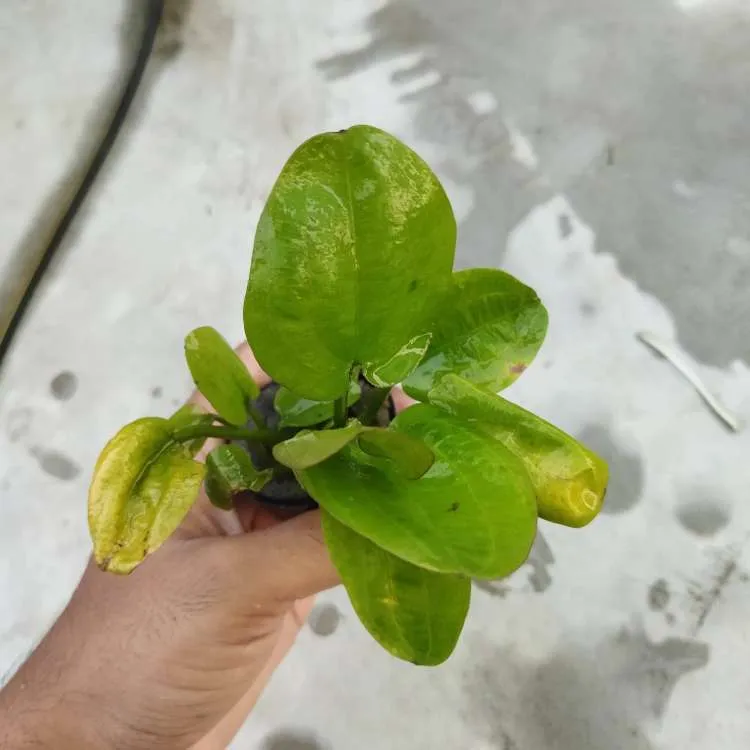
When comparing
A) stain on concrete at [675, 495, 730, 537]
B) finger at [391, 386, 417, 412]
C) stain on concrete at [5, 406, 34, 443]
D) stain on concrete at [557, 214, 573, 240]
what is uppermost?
finger at [391, 386, 417, 412]

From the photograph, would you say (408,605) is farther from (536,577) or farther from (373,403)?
(536,577)

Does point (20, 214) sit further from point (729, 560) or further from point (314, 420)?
point (729, 560)

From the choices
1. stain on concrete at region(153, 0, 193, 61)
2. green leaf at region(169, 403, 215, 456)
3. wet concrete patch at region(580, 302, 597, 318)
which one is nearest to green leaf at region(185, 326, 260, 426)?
green leaf at region(169, 403, 215, 456)

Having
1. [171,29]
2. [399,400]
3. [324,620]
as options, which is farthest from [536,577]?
[171,29]

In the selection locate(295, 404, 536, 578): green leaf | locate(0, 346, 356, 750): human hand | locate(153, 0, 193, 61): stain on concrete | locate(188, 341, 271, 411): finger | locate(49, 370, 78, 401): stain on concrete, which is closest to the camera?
locate(295, 404, 536, 578): green leaf

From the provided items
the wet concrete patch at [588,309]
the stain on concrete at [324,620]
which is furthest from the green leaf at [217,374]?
the wet concrete patch at [588,309]

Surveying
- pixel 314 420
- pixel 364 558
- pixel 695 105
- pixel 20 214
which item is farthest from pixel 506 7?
pixel 364 558

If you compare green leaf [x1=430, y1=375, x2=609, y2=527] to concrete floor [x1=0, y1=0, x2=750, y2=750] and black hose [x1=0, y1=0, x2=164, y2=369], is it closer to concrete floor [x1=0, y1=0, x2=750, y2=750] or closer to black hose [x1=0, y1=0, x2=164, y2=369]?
concrete floor [x1=0, y1=0, x2=750, y2=750]
